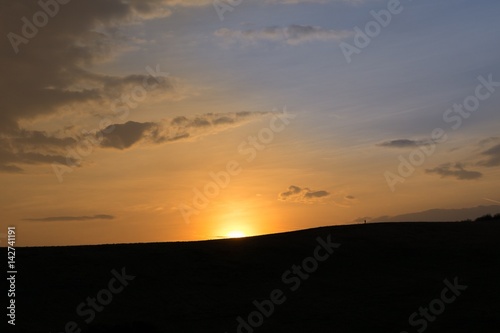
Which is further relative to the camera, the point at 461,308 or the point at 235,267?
the point at 235,267

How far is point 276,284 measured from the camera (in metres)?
26.4

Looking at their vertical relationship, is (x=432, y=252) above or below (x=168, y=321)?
above

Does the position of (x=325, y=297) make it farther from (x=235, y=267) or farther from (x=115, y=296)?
(x=115, y=296)

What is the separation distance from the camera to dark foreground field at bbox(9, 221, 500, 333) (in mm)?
21922

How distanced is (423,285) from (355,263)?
370 centimetres

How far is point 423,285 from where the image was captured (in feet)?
85.1

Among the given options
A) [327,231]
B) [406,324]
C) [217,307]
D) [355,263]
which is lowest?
[406,324]

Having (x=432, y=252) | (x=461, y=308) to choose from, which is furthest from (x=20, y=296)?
(x=432, y=252)

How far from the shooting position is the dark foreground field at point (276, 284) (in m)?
21.9

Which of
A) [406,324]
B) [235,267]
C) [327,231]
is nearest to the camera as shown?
[406,324]

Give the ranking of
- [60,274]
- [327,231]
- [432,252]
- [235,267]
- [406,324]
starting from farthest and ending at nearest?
[327,231] < [432,252] < [235,267] < [60,274] < [406,324]

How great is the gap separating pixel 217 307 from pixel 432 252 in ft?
38.5

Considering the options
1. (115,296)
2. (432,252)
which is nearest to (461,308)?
(432,252)

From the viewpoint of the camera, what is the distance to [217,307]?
940 inches
